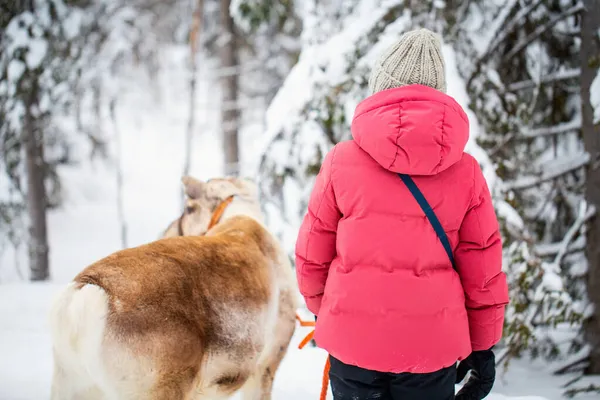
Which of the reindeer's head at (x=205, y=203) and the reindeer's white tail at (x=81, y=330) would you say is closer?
the reindeer's white tail at (x=81, y=330)

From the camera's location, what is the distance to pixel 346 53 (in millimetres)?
4957

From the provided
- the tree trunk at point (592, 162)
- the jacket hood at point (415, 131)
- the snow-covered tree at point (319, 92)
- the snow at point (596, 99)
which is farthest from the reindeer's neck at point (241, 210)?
the tree trunk at point (592, 162)

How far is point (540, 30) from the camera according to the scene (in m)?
5.41

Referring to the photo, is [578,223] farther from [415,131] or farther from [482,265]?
[415,131]

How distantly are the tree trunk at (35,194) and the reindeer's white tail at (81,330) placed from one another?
699 centimetres

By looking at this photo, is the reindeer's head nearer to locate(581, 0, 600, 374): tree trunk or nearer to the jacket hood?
the jacket hood

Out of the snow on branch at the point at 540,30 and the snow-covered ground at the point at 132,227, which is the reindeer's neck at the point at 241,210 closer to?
the snow-covered ground at the point at 132,227

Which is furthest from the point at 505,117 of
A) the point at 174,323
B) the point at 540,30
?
the point at 174,323

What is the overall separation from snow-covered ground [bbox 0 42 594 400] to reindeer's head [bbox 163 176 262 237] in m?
1.43

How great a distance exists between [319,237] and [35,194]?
7.94m

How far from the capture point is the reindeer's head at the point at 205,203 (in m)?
3.52

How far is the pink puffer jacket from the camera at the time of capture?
69.1 inches

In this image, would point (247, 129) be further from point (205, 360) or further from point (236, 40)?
point (205, 360)

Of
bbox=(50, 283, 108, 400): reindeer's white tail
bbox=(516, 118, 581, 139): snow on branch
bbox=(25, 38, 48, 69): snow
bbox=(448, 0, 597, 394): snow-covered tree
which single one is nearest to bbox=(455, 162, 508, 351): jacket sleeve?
bbox=(50, 283, 108, 400): reindeer's white tail
